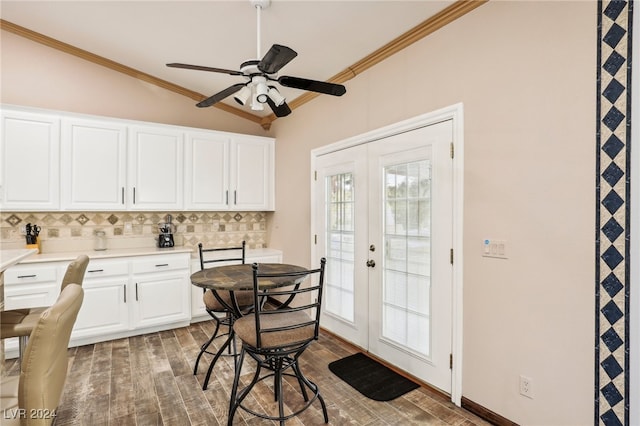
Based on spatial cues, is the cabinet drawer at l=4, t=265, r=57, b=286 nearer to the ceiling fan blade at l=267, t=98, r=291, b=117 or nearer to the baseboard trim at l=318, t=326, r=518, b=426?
the ceiling fan blade at l=267, t=98, r=291, b=117

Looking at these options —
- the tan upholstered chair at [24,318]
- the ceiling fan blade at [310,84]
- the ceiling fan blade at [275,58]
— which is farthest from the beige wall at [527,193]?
the tan upholstered chair at [24,318]

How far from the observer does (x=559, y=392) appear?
184 cm

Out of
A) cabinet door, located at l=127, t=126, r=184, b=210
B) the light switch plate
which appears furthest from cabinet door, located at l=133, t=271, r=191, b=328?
the light switch plate

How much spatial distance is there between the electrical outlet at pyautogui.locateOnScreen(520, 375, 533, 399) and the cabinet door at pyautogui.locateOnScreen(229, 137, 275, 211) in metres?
3.65

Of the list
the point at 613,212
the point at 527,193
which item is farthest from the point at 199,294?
the point at 613,212

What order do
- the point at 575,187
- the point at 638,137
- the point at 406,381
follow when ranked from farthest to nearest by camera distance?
the point at 406,381 < the point at 575,187 < the point at 638,137

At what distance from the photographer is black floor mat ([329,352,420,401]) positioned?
2.52 metres

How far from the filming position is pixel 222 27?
295 cm

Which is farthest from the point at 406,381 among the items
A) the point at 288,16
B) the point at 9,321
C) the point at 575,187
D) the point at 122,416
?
the point at 288,16

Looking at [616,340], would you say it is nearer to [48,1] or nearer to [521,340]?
[521,340]

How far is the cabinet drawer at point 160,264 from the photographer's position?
3.66 metres

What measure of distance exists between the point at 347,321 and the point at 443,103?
7.48 feet

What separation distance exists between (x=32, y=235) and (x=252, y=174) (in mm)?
2543

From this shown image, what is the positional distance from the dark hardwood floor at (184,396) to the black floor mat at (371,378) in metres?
0.06
